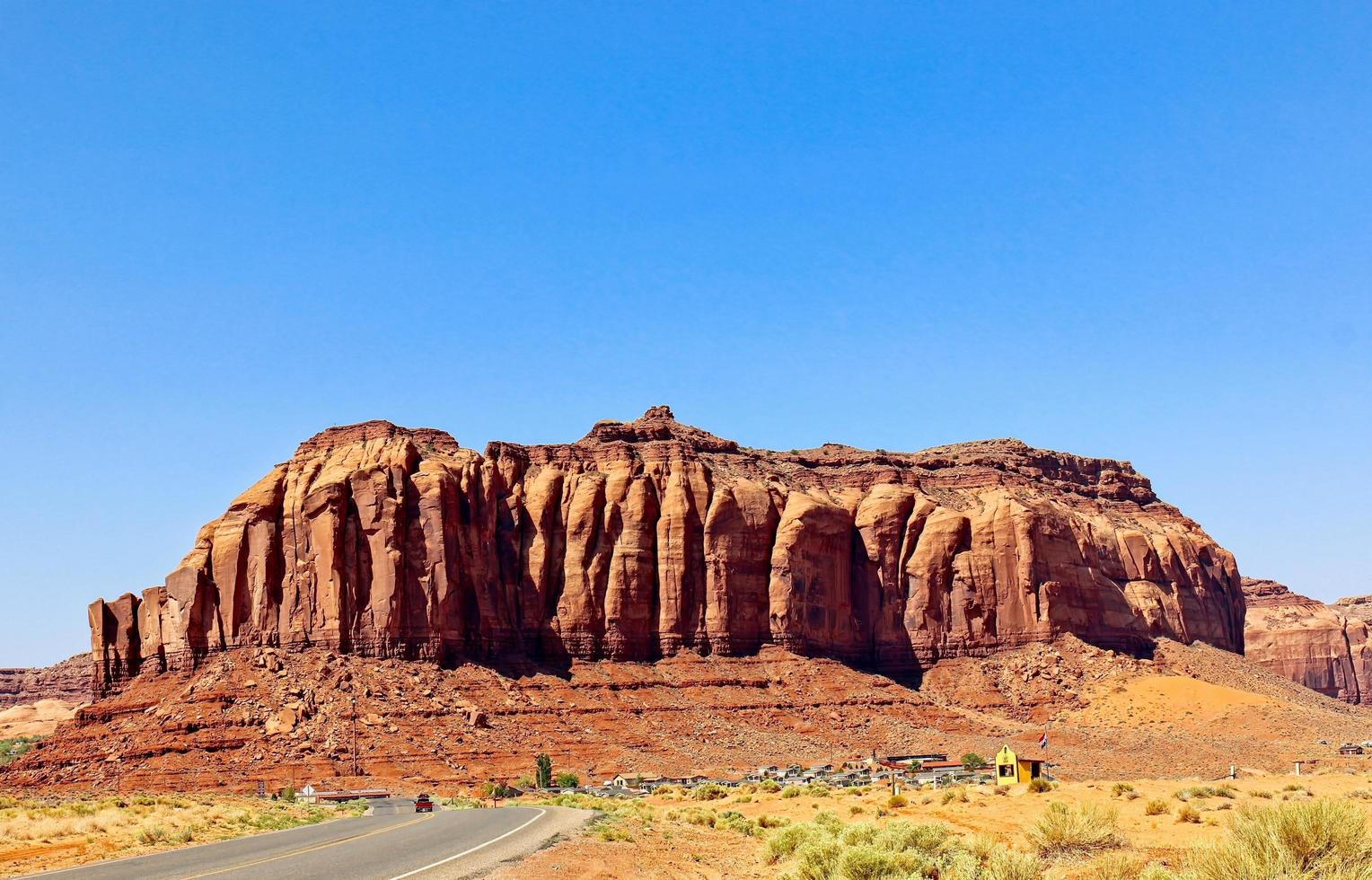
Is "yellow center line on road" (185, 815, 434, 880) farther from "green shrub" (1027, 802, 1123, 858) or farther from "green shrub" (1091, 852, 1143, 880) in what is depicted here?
"green shrub" (1091, 852, 1143, 880)

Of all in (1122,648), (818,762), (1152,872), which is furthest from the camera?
(1122,648)

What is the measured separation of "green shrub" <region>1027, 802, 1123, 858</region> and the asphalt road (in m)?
11.0

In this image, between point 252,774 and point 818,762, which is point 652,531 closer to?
point 818,762

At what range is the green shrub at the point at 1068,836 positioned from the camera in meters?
26.1

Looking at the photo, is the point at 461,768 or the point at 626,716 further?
the point at 626,716

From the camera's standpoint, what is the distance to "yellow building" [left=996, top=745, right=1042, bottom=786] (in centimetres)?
5809

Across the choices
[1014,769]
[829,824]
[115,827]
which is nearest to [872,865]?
[829,824]

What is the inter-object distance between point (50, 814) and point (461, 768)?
40029 mm

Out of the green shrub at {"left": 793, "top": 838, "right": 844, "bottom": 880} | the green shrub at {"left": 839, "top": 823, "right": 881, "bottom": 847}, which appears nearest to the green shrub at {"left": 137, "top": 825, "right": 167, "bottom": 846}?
the green shrub at {"left": 793, "top": 838, "right": 844, "bottom": 880}

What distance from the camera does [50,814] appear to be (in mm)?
41344

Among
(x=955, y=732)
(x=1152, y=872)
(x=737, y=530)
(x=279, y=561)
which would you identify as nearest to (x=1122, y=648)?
(x=955, y=732)

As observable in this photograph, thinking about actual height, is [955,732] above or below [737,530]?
below

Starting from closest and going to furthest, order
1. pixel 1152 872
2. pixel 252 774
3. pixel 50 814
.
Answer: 1. pixel 1152 872
2. pixel 50 814
3. pixel 252 774

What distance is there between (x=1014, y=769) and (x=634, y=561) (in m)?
53.2
